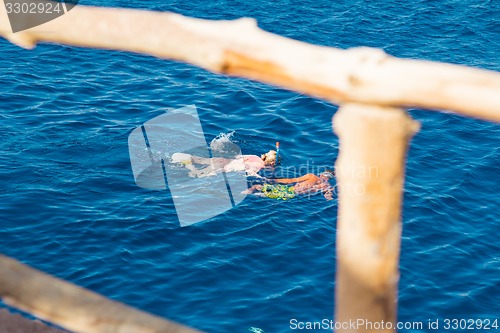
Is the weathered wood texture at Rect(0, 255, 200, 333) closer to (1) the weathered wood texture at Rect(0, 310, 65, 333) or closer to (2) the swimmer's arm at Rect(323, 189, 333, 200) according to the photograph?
(1) the weathered wood texture at Rect(0, 310, 65, 333)

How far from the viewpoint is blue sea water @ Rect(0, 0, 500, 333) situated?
33.2 feet

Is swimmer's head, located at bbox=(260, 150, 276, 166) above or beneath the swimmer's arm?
above

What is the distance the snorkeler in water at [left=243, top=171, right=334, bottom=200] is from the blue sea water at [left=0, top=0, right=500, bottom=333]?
250 mm

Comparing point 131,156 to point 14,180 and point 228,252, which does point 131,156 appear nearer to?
point 14,180

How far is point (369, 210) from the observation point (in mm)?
2367

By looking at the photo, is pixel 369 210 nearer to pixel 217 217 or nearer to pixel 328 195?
pixel 217 217

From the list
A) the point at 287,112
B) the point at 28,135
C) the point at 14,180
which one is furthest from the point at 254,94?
the point at 14,180

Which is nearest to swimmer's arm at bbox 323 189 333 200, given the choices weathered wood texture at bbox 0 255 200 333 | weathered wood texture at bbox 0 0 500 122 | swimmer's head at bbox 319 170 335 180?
swimmer's head at bbox 319 170 335 180

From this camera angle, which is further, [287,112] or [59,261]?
[287,112]

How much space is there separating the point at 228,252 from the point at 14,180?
4244 millimetres

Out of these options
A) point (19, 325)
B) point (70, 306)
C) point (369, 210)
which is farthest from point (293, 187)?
point (369, 210)

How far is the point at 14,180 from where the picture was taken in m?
12.8

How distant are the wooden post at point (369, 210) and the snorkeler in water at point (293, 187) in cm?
1039

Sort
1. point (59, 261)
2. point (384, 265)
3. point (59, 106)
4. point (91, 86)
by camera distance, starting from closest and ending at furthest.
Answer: point (384, 265), point (59, 261), point (59, 106), point (91, 86)
